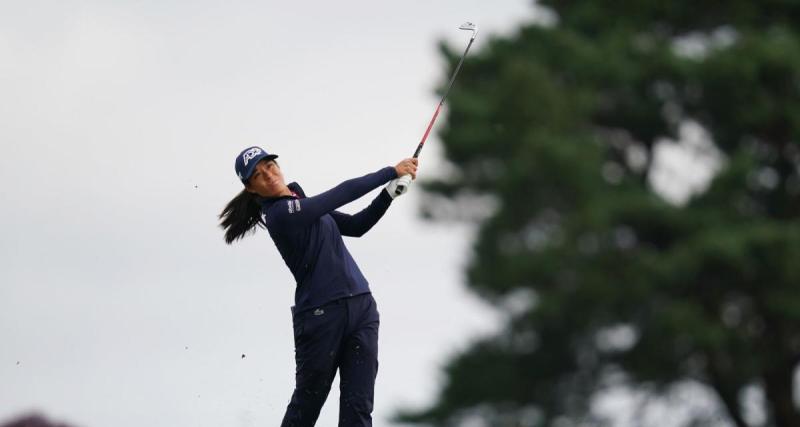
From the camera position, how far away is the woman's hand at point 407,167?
25.2ft

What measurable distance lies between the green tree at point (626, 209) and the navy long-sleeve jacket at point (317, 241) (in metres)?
0.87

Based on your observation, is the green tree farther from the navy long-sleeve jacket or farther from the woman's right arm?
the woman's right arm

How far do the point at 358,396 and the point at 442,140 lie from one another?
5.81 feet

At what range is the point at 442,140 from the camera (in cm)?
855

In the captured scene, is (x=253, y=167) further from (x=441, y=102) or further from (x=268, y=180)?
(x=441, y=102)

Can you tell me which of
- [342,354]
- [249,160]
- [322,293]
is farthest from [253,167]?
[342,354]

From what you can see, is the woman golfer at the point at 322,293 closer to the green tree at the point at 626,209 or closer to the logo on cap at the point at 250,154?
the logo on cap at the point at 250,154

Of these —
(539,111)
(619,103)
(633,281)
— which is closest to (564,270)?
(633,281)

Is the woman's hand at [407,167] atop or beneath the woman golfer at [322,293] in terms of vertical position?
atop

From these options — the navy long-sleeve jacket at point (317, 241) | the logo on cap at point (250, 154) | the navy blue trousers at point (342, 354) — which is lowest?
the navy blue trousers at point (342, 354)

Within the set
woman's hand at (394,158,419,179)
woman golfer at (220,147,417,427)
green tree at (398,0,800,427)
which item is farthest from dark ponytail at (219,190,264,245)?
green tree at (398,0,800,427)

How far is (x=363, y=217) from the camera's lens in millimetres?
8008

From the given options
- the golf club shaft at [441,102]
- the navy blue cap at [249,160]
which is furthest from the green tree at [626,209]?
the navy blue cap at [249,160]

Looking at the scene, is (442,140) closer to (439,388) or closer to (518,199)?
(518,199)
